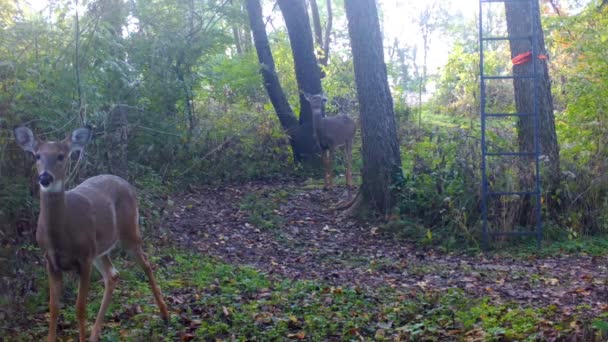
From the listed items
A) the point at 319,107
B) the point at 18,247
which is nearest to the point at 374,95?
the point at 319,107

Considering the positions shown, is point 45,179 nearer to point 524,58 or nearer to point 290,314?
point 290,314

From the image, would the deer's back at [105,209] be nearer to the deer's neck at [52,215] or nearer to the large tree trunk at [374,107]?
the deer's neck at [52,215]

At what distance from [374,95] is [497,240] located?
9.80 feet

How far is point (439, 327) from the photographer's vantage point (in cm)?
599

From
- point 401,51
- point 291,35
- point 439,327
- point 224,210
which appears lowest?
point 439,327

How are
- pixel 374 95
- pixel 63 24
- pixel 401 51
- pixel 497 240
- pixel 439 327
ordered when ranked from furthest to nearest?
pixel 401 51 < pixel 374 95 < pixel 497 240 < pixel 63 24 < pixel 439 327

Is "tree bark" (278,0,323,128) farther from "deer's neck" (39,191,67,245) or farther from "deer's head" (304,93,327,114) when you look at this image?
"deer's neck" (39,191,67,245)

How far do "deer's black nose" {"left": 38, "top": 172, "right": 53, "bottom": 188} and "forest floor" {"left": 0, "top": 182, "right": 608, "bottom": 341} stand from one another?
1.35 meters

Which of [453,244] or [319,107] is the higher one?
[319,107]

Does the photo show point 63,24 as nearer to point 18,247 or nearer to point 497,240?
point 18,247

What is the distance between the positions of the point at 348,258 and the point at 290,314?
288 cm

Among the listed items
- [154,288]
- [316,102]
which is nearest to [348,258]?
[154,288]

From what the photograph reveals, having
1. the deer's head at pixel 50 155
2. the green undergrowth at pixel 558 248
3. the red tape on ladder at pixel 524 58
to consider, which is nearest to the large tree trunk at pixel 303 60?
the red tape on ladder at pixel 524 58

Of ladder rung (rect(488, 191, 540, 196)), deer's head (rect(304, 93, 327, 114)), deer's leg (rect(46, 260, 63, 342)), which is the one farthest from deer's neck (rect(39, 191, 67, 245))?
deer's head (rect(304, 93, 327, 114))
